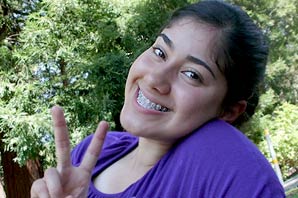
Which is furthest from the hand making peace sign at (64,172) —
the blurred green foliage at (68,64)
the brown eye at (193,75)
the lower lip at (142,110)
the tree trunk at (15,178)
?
the tree trunk at (15,178)

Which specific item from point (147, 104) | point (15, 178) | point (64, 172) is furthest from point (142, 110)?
point (15, 178)

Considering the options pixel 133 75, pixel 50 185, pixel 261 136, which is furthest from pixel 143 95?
pixel 261 136

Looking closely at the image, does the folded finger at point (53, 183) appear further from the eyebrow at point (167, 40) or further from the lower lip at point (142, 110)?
the eyebrow at point (167, 40)

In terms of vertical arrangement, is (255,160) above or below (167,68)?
below

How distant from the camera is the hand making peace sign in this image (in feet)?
2.90

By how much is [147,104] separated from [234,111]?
0.23m

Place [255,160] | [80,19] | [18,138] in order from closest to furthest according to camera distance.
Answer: [255,160] → [18,138] → [80,19]

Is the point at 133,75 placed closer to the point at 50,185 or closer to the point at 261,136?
the point at 50,185

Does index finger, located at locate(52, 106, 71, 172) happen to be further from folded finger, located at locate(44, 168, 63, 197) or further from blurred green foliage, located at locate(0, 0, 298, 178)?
blurred green foliage, located at locate(0, 0, 298, 178)

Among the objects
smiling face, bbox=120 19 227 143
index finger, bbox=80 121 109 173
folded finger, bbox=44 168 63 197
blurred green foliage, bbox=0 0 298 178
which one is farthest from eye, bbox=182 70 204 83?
blurred green foliage, bbox=0 0 298 178

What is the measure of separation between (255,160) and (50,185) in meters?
0.40

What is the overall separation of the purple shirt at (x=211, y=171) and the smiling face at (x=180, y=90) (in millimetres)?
43

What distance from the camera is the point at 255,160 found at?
33.7 inches

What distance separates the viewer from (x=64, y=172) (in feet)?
3.02
